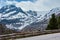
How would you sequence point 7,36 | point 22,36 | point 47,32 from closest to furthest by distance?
1. point 7,36
2. point 22,36
3. point 47,32

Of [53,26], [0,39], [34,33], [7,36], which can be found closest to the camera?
[0,39]

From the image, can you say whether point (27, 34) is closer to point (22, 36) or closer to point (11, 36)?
point (22, 36)

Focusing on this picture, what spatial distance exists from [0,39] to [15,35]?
7.54ft

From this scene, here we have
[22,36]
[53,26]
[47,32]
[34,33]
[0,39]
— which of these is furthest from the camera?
[53,26]

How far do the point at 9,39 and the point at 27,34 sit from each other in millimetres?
2951

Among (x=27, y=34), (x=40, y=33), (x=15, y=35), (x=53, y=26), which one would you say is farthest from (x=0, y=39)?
(x=53, y=26)

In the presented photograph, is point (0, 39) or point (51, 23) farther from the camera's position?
point (51, 23)

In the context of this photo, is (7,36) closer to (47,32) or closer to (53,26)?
(47,32)

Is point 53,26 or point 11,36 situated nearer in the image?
point 11,36

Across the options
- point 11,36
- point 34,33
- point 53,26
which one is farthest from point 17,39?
point 53,26

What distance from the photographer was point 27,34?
18859mm

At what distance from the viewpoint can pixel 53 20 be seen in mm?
44281

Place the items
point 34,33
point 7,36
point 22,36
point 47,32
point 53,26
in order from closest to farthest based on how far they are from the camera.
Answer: point 7,36 < point 22,36 < point 34,33 < point 47,32 < point 53,26

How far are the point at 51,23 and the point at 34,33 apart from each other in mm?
23930
